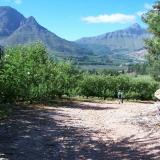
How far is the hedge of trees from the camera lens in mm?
37000

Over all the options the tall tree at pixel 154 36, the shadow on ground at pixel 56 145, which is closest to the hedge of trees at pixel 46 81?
the shadow on ground at pixel 56 145

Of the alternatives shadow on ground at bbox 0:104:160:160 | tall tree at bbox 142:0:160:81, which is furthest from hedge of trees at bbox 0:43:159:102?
tall tree at bbox 142:0:160:81

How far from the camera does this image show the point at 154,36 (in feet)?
125

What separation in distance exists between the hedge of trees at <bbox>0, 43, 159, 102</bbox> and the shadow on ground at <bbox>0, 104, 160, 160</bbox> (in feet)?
23.7

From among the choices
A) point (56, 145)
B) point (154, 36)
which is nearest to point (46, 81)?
point (154, 36)

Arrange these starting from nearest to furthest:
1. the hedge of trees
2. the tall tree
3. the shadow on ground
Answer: the shadow on ground, the tall tree, the hedge of trees

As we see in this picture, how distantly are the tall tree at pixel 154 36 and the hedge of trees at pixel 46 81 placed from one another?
1045cm

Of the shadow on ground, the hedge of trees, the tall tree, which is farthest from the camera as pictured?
the hedge of trees

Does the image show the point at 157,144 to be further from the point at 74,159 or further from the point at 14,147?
the point at 14,147

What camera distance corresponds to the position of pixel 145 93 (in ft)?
253

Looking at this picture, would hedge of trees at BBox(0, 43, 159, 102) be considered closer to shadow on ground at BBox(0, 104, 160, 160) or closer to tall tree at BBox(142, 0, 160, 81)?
shadow on ground at BBox(0, 104, 160, 160)

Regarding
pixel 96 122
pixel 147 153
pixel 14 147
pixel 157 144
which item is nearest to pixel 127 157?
pixel 147 153

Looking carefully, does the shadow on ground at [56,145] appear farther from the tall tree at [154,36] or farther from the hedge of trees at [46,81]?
the tall tree at [154,36]

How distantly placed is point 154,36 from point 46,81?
13735mm
